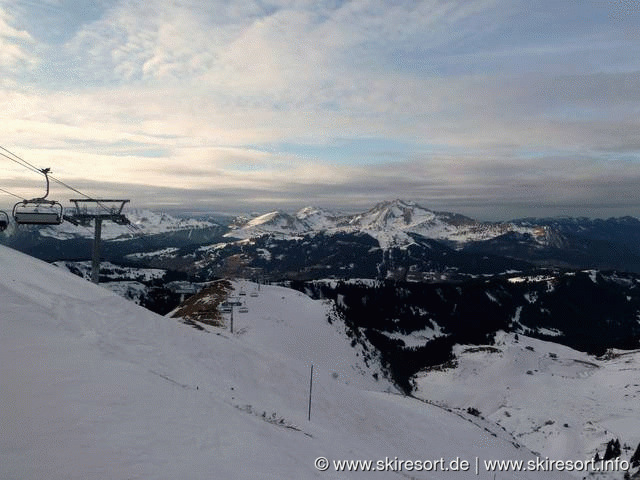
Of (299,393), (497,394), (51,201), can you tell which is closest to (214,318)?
(299,393)

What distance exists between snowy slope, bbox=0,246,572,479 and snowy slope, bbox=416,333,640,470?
48751 mm

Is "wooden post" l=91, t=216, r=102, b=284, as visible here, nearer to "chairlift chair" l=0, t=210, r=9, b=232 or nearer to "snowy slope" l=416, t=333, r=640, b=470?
"chairlift chair" l=0, t=210, r=9, b=232

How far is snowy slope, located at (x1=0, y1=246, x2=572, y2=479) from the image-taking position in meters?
12.2

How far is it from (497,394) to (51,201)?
418ft

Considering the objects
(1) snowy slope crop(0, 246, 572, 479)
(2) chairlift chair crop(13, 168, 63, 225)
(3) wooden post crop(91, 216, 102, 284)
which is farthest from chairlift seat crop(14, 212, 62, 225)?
(3) wooden post crop(91, 216, 102, 284)

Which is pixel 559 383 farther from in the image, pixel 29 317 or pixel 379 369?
pixel 29 317

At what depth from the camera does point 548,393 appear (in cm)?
11662

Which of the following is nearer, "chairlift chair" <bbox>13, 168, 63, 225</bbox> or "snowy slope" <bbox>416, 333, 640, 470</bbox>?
"chairlift chair" <bbox>13, 168, 63, 225</bbox>

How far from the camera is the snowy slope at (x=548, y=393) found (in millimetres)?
81294

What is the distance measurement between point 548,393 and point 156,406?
128 metres

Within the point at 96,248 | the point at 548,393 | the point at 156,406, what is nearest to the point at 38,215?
the point at 96,248

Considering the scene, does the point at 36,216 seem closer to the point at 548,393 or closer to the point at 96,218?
the point at 96,218

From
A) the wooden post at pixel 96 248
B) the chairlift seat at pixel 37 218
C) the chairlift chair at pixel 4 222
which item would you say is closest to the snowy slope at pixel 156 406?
the wooden post at pixel 96 248

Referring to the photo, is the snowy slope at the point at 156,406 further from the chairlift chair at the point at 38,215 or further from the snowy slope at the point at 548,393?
the snowy slope at the point at 548,393
